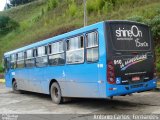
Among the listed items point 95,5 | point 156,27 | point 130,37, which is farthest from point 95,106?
point 95,5

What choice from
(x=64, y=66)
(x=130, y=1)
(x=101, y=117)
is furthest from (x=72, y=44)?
(x=130, y=1)

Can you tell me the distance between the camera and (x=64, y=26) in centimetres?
3653

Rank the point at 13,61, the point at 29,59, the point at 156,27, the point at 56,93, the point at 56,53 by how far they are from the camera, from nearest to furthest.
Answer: the point at 56,53
the point at 56,93
the point at 29,59
the point at 156,27
the point at 13,61

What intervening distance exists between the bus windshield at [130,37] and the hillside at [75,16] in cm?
750

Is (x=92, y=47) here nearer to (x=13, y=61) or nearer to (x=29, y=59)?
(x=29, y=59)

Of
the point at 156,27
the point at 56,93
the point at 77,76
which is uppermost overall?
the point at 156,27

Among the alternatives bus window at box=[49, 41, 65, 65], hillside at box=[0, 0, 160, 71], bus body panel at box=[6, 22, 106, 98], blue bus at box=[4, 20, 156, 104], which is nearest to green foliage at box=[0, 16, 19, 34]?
hillside at box=[0, 0, 160, 71]

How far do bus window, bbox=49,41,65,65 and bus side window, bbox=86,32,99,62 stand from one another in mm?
1980

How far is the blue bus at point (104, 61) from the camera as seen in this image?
11711mm

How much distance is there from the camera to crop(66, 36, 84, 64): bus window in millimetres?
12915

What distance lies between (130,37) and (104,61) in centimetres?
136

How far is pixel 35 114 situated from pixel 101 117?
2.58 metres

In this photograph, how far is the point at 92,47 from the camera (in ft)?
40.3

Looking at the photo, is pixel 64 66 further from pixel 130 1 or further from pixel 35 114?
pixel 130 1
